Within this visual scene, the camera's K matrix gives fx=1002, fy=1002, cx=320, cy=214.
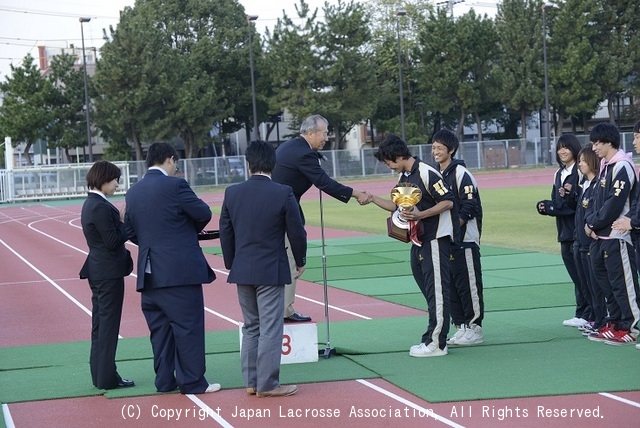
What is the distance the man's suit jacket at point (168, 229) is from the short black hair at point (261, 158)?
19.4 inches

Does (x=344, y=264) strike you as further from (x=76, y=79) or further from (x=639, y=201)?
(x=76, y=79)

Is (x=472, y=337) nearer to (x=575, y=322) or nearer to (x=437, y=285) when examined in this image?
(x=437, y=285)

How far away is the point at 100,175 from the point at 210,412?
7.42 ft

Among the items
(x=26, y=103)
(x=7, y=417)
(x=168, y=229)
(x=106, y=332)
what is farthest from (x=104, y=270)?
(x=26, y=103)

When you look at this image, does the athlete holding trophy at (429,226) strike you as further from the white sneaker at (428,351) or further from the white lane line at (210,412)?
the white lane line at (210,412)

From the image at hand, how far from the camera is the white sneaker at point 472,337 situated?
9362mm

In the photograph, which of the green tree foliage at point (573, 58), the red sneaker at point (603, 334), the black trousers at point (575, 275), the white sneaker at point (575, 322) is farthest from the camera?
the green tree foliage at point (573, 58)

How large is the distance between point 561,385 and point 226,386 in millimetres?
2612

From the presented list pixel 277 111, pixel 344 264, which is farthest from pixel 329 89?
pixel 344 264

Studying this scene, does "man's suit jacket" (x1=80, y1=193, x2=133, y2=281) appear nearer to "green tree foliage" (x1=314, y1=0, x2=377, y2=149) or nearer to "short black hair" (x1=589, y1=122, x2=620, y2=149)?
"short black hair" (x1=589, y1=122, x2=620, y2=149)

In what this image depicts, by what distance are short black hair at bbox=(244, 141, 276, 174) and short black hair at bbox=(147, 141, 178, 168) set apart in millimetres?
712

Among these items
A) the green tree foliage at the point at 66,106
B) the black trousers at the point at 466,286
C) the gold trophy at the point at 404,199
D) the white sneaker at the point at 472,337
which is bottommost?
the white sneaker at the point at 472,337

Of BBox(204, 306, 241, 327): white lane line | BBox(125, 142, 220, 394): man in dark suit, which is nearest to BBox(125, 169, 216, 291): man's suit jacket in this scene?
BBox(125, 142, 220, 394): man in dark suit

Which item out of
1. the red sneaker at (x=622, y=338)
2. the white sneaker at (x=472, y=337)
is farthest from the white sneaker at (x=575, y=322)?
the white sneaker at (x=472, y=337)
